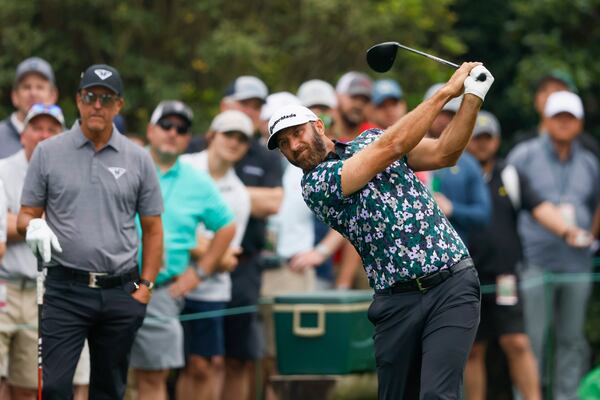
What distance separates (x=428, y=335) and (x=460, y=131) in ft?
3.54

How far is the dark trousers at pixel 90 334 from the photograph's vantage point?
771 cm

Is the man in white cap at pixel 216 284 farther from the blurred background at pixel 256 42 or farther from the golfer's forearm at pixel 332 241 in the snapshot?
the blurred background at pixel 256 42

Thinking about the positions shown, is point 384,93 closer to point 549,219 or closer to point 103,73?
point 549,219

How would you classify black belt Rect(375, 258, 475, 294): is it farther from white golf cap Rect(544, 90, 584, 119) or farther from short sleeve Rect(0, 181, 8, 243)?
white golf cap Rect(544, 90, 584, 119)

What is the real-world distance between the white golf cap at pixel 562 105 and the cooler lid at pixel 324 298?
281cm

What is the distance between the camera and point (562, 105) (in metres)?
11.6

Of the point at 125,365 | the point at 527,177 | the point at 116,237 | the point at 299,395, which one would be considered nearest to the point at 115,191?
the point at 116,237

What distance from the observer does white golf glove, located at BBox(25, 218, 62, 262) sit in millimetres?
7289

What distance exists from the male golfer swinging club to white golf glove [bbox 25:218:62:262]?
131cm

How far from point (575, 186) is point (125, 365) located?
510cm

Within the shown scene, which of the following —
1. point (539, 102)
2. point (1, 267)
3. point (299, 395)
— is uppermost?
point (539, 102)

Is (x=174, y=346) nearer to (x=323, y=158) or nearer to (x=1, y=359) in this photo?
(x=1, y=359)

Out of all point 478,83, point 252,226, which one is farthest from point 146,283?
point 478,83

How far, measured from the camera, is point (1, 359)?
8375 millimetres
